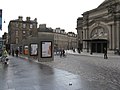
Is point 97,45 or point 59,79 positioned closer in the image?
point 59,79

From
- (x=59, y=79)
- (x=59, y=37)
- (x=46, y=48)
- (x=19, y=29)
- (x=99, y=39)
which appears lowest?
(x=59, y=79)

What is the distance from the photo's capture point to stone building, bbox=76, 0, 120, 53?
60875 millimetres

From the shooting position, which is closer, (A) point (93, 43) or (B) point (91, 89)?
(B) point (91, 89)

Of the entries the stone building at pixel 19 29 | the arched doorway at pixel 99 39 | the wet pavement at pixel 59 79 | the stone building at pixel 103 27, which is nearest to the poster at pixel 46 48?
the wet pavement at pixel 59 79

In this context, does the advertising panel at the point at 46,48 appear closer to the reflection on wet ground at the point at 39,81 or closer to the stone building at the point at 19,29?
the reflection on wet ground at the point at 39,81

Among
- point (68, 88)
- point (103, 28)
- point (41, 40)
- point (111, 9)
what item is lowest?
point (68, 88)

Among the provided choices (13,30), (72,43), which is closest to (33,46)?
(13,30)

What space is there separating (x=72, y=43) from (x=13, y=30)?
70460 mm

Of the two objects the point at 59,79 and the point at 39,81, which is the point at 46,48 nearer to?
the point at 59,79

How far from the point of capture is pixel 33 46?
114 feet

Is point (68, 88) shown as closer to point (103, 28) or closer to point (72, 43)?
point (103, 28)

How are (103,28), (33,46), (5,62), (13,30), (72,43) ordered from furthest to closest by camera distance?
(72,43) < (13,30) < (103,28) < (33,46) < (5,62)

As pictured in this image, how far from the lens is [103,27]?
214 feet

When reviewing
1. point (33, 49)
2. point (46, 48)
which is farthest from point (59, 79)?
point (33, 49)
